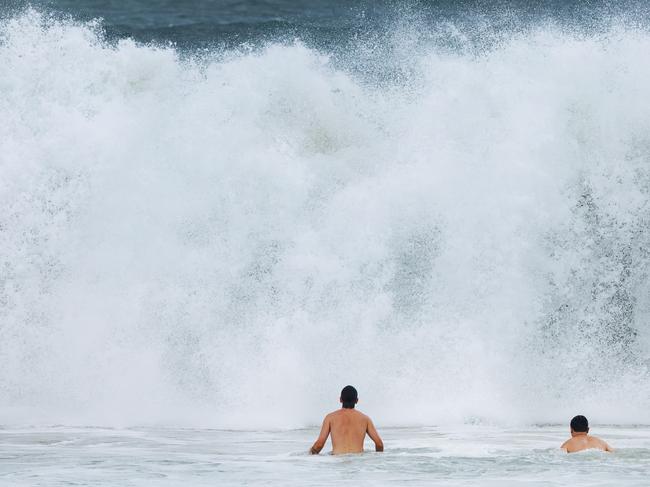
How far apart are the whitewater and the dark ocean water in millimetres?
580

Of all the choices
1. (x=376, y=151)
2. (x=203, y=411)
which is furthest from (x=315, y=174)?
(x=203, y=411)

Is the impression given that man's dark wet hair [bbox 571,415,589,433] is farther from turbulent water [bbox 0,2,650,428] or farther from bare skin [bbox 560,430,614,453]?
turbulent water [bbox 0,2,650,428]

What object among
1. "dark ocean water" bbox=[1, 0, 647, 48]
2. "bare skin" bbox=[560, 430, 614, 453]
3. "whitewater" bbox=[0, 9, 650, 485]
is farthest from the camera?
"dark ocean water" bbox=[1, 0, 647, 48]

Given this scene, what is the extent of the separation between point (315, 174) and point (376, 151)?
928mm

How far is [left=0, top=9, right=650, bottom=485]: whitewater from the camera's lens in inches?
452

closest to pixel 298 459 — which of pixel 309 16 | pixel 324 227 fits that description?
pixel 324 227

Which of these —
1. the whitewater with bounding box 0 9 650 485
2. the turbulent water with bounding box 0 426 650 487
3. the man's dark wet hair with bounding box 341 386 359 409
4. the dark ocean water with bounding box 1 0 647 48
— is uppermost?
the dark ocean water with bounding box 1 0 647 48

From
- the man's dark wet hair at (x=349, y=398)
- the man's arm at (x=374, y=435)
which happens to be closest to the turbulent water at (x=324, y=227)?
the man's dark wet hair at (x=349, y=398)

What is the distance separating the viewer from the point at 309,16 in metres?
20.0

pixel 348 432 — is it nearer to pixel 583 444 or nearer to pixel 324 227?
pixel 583 444

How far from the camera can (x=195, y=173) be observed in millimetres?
14281

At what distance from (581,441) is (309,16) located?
12.9 metres

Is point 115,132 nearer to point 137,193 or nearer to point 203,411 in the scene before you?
point 137,193

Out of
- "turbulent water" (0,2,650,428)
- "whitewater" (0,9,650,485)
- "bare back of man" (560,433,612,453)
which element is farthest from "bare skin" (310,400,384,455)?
"turbulent water" (0,2,650,428)
